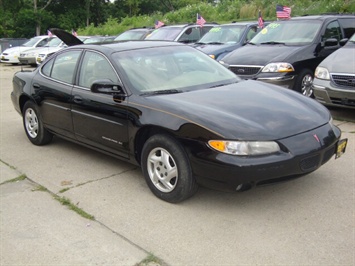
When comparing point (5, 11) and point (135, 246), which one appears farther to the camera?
point (5, 11)

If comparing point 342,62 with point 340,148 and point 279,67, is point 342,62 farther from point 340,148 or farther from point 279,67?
point 340,148

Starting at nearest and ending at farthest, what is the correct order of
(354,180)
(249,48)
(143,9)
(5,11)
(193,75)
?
(354,180) < (193,75) < (249,48) < (5,11) < (143,9)

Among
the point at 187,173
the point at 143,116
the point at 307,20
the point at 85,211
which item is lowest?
the point at 85,211

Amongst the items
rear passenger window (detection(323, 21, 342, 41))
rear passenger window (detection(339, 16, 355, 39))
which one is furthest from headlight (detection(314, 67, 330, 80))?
rear passenger window (detection(339, 16, 355, 39))

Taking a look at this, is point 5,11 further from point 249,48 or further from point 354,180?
point 354,180

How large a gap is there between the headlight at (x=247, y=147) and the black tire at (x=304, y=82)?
4.35m

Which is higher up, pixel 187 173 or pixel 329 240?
pixel 187 173

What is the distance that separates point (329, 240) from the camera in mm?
3158

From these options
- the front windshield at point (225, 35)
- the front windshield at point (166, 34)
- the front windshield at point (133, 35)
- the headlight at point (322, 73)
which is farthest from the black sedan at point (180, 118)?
the front windshield at point (133, 35)

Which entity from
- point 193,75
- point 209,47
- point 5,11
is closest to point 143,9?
point 5,11

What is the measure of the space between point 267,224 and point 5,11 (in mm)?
45397

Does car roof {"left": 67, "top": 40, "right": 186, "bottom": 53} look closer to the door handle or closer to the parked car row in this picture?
the door handle

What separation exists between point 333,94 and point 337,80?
0.78ft

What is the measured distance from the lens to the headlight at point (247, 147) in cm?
336
